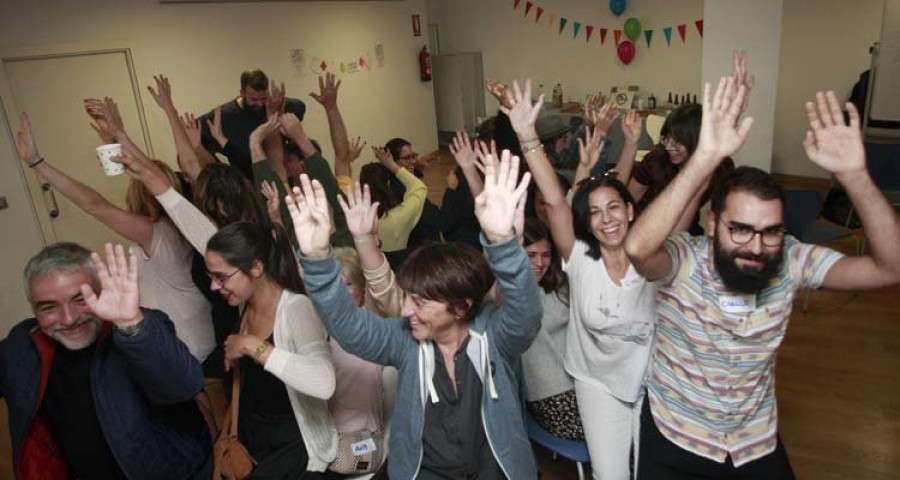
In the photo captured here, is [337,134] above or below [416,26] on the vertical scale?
below

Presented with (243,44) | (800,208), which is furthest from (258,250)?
(243,44)

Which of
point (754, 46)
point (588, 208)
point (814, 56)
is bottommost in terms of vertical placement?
point (588, 208)

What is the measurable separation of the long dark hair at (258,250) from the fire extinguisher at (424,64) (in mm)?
7752

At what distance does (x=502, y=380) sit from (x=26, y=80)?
15.3ft

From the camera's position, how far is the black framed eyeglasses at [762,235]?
1.66m

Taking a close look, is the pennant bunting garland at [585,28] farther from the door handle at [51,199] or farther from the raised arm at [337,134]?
the raised arm at [337,134]

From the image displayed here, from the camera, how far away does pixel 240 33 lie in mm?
6422

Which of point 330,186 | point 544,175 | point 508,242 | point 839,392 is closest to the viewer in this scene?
point 508,242

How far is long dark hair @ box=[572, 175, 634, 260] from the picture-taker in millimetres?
2123

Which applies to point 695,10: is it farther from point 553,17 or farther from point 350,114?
point 350,114

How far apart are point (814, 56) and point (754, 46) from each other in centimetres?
353

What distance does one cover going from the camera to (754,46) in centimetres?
400

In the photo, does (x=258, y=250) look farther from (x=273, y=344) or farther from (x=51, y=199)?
(x=51, y=199)

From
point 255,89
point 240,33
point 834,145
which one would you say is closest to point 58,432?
point 834,145
